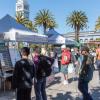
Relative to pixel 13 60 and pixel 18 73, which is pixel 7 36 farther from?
pixel 18 73

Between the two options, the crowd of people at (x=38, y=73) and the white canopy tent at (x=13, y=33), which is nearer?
the crowd of people at (x=38, y=73)

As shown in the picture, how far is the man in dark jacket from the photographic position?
6289mm

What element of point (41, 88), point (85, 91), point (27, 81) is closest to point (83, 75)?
point (85, 91)

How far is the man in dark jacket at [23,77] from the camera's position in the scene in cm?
629

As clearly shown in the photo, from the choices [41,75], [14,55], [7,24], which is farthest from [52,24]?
[41,75]

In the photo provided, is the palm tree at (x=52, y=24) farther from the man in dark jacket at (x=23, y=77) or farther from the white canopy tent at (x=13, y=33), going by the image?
the man in dark jacket at (x=23, y=77)

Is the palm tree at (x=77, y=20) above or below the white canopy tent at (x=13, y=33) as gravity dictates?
above

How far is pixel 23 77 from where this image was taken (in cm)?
635

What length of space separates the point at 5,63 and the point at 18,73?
5099 mm

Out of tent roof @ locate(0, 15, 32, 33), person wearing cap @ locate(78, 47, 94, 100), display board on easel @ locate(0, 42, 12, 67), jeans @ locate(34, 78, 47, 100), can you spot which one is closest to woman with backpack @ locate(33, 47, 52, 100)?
jeans @ locate(34, 78, 47, 100)

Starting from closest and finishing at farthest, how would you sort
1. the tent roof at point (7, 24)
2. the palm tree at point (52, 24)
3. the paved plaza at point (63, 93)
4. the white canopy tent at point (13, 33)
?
the paved plaza at point (63, 93), the white canopy tent at point (13, 33), the tent roof at point (7, 24), the palm tree at point (52, 24)

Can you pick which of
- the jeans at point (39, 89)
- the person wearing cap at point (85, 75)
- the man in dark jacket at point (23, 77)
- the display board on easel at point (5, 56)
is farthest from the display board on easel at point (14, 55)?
the man in dark jacket at point (23, 77)

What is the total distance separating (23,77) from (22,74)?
73 millimetres

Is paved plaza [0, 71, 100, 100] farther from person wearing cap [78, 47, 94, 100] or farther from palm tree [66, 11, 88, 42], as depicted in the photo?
palm tree [66, 11, 88, 42]
